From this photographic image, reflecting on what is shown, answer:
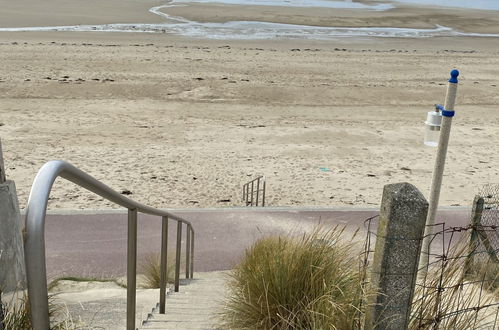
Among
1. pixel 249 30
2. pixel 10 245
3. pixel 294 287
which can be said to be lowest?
pixel 294 287

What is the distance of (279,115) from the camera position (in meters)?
20.0

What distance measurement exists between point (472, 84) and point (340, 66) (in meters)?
6.65

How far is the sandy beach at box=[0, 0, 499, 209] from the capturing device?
1268cm

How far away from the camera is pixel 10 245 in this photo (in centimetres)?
Result: 217

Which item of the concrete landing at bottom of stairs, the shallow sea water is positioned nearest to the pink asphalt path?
the concrete landing at bottom of stairs

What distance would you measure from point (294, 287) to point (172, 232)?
516 centimetres

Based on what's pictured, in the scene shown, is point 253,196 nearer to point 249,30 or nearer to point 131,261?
point 131,261

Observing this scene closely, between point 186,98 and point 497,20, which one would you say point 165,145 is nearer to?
point 186,98

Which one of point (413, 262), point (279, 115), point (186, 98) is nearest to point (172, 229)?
point (413, 262)

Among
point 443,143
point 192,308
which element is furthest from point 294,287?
point 443,143

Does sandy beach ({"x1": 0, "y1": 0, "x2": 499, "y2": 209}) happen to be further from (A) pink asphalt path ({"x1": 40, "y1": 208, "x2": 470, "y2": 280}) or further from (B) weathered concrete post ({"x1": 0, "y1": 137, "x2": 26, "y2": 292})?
(B) weathered concrete post ({"x1": 0, "y1": 137, "x2": 26, "y2": 292})

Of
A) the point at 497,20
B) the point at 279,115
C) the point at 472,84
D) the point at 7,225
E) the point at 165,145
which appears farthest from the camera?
the point at 497,20

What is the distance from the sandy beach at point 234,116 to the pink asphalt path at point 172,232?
6.16 feet

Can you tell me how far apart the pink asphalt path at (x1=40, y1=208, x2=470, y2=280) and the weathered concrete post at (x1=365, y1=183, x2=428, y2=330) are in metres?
4.40
